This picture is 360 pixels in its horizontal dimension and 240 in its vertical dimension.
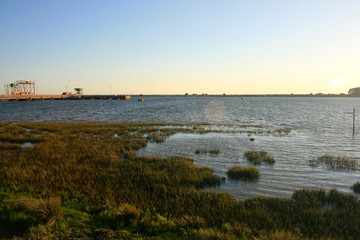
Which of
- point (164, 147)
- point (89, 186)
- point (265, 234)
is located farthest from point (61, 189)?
point (164, 147)

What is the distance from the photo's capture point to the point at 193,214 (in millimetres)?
8969

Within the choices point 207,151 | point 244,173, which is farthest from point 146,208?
point 207,151

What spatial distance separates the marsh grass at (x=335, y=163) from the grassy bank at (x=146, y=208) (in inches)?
248

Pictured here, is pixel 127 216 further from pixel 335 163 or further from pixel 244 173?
pixel 335 163

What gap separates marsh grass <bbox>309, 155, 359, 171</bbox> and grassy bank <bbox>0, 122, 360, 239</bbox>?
6.30 meters

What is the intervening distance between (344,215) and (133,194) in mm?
8132

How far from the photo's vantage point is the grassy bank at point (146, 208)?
7285 mm

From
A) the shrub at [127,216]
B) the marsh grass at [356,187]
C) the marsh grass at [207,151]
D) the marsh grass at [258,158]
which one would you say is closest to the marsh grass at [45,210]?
the shrub at [127,216]

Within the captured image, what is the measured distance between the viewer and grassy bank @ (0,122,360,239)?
7.29 meters

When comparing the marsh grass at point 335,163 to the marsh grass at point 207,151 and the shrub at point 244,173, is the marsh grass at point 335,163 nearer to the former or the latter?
the shrub at point 244,173

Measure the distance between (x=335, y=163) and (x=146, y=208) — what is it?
1473 centimetres

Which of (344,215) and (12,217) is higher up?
(12,217)

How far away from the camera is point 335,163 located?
17.7 m

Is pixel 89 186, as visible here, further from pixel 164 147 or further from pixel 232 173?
pixel 164 147
